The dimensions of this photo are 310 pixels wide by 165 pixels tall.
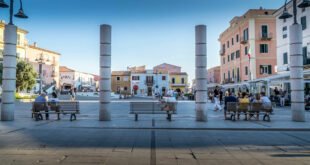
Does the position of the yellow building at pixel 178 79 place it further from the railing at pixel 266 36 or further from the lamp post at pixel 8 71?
the lamp post at pixel 8 71

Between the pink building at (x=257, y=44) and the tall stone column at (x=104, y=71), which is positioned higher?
the pink building at (x=257, y=44)

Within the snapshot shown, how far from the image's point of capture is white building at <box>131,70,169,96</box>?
6844 cm

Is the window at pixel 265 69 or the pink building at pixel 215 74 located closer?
the window at pixel 265 69

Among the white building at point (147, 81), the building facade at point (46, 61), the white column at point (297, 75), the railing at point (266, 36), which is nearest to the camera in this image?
the white column at point (297, 75)

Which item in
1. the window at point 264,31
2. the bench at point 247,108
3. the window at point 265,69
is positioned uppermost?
the window at point 264,31

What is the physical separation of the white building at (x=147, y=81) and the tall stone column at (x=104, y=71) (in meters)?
57.9

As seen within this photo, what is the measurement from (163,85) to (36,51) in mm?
35386

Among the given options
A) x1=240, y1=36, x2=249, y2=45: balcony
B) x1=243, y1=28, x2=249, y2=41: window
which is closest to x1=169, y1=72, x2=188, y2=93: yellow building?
x1=240, y1=36, x2=249, y2=45: balcony

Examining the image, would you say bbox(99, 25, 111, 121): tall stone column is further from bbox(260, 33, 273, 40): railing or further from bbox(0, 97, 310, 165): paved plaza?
bbox(260, 33, 273, 40): railing

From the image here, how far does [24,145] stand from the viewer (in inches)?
223

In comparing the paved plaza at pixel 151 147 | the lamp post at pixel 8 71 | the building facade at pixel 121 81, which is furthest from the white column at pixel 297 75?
the building facade at pixel 121 81

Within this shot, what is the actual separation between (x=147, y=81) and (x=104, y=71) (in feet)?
193

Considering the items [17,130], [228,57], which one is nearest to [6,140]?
[17,130]

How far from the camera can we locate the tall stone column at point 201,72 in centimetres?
1002
